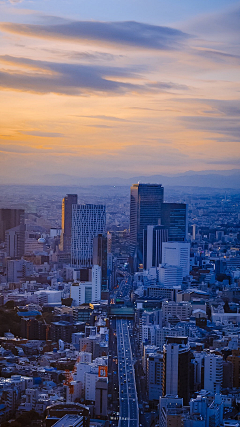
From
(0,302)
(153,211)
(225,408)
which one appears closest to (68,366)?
(225,408)

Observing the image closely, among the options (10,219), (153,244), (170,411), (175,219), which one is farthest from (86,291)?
(170,411)

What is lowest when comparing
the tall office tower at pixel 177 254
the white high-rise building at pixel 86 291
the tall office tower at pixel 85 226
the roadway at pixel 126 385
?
the roadway at pixel 126 385

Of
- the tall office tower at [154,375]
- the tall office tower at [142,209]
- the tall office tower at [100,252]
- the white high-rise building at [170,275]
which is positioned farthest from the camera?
the tall office tower at [142,209]

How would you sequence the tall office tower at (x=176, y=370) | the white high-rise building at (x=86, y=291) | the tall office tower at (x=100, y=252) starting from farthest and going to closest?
the tall office tower at (x=100, y=252) → the white high-rise building at (x=86, y=291) → the tall office tower at (x=176, y=370)

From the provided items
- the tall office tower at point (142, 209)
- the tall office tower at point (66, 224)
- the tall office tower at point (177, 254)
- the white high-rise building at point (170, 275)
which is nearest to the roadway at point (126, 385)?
the white high-rise building at point (170, 275)

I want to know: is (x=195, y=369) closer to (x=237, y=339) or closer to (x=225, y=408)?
(x=225, y=408)

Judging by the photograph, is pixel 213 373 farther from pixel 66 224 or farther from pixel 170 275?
pixel 66 224

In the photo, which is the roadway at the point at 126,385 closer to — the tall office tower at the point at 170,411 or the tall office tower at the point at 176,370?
the tall office tower at the point at 170,411

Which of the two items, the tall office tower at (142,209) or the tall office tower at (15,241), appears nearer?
the tall office tower at (15,241)
